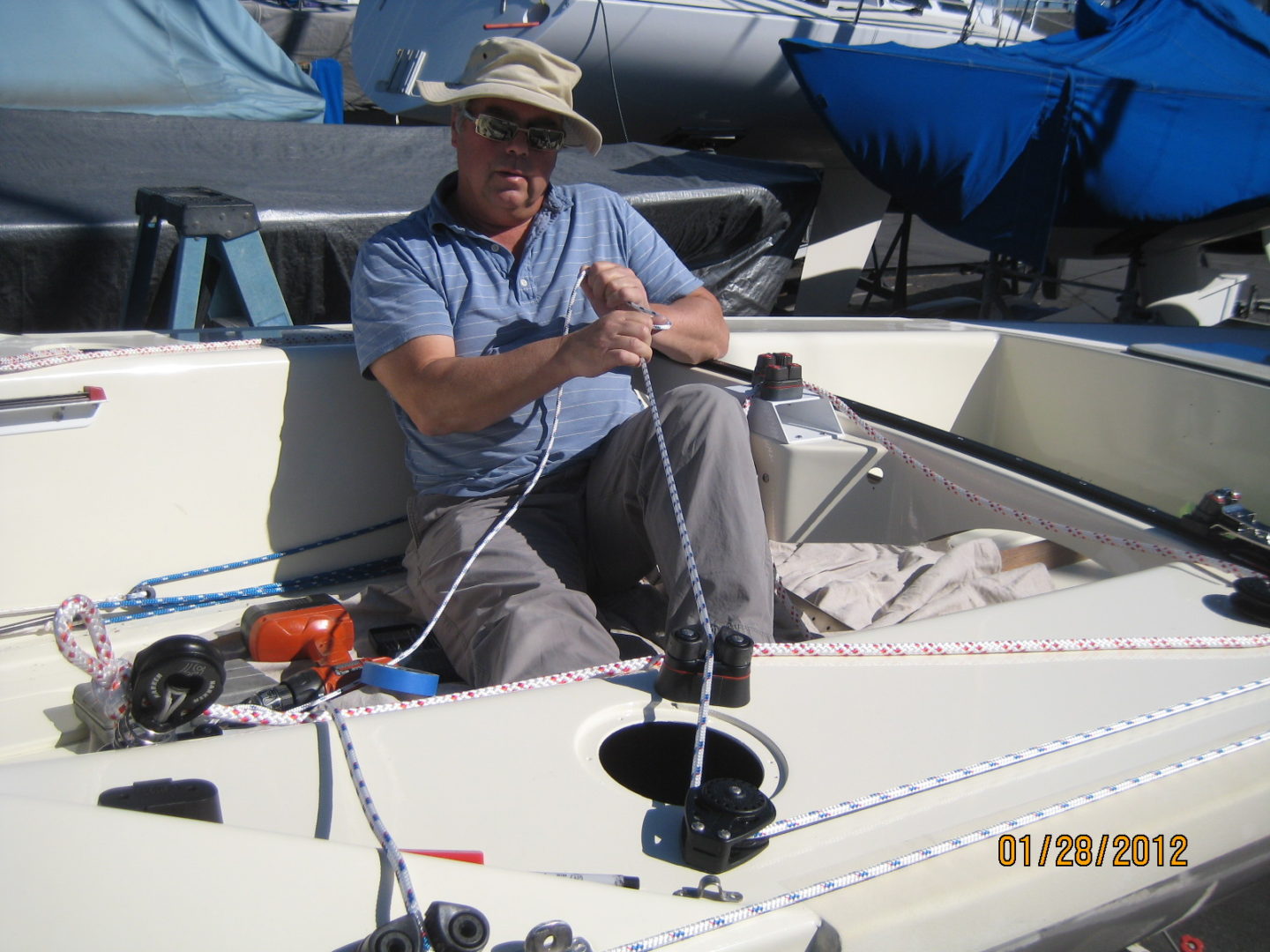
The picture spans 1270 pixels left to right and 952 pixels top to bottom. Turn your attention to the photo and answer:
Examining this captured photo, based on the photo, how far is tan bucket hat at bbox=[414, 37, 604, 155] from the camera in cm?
187

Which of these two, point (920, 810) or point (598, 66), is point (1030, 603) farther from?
point (598, 66)

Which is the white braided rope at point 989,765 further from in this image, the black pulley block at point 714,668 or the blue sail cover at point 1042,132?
the blue sail cover at point 1042,132

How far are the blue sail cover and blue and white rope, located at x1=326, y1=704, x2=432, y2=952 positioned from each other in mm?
4443

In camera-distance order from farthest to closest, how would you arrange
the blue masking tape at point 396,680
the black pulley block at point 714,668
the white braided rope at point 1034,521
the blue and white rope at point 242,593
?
the blue and white rope at point 242,593 < the white braided rope at point 1034,521 < the blue masking tape at point 396,680 < the black pulley block at point 714,668

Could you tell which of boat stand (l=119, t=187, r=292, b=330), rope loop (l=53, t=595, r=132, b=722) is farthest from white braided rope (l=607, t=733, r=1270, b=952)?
boat stand (l=119, t=187, r=292, b=330)

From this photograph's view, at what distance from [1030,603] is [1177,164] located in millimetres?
4185

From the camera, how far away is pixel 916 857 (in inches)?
36.2

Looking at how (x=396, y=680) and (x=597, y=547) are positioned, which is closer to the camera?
(x=396, y=680)

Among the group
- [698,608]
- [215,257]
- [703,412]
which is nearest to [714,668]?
[698,608]

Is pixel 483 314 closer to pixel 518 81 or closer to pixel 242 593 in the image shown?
pixel 518 81

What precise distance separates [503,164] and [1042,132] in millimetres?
3545

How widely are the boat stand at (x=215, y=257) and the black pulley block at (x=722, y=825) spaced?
1.78 meters

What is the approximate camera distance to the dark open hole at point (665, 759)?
1.05 metres
